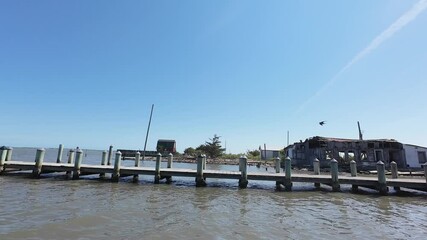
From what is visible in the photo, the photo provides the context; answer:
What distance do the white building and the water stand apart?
21.5m

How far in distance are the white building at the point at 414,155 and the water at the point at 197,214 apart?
70.4ft

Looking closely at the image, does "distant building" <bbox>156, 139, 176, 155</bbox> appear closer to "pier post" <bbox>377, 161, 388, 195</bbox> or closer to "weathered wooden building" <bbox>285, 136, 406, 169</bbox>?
"weathered wooden building" <bbox>285, 136, 406, 169</bbox>

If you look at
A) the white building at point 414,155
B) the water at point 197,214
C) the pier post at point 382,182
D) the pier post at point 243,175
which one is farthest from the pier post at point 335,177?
the white building at point 414,155

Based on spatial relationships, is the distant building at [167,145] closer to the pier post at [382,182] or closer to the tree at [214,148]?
the tree at [214,148]

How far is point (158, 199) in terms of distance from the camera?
12.3 meters

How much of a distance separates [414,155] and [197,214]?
3378cm

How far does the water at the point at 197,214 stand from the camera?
756cm

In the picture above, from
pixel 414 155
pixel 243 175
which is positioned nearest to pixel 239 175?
pixel 243 175

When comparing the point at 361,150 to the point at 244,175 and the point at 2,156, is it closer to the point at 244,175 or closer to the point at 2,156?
the point at 244,175

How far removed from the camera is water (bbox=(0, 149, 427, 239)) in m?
7.56

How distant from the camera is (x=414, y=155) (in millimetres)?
33125

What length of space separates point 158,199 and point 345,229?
753cm

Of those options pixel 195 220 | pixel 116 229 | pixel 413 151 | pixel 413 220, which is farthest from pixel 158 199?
pixel 413 151

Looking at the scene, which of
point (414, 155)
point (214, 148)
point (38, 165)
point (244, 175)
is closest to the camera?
point (244, 175)
